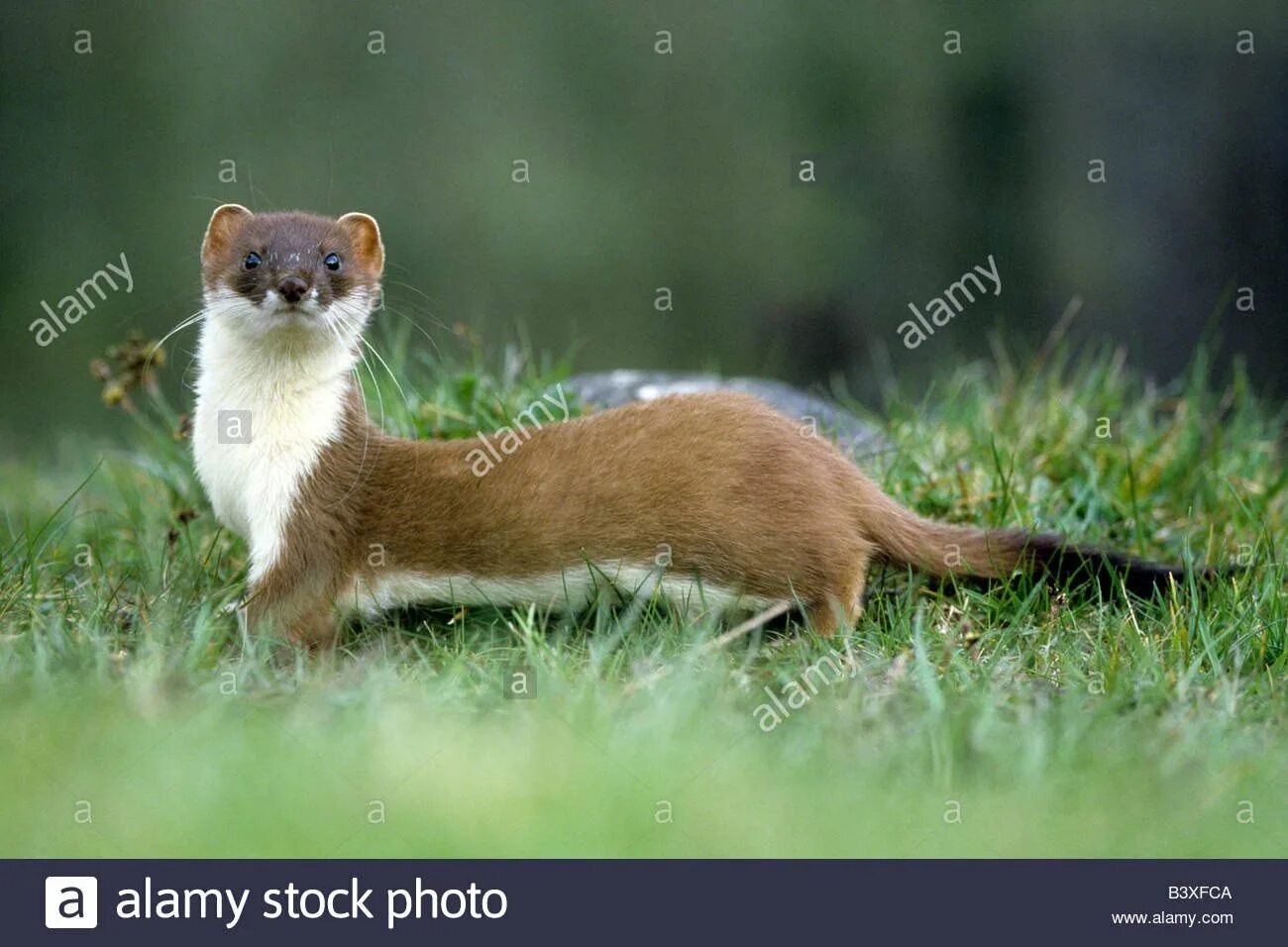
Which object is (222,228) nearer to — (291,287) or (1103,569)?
(291,287)

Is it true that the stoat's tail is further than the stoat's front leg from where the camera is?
Yes

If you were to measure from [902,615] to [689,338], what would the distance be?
27.2 feet

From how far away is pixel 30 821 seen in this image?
3.80 meters

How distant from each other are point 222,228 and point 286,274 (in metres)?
0.40

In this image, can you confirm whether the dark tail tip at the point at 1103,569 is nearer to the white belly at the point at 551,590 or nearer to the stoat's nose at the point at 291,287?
the white belly at the point at 551,590

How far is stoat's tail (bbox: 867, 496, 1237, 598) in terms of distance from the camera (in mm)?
5344

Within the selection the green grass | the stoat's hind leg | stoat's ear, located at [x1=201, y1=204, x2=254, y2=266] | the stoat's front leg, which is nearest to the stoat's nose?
stoat's ear, located at [x1=201, y1=204, x2=254, y2=266]

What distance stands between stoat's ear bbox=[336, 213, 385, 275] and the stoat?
0.06m

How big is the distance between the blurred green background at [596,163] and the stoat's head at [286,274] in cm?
716

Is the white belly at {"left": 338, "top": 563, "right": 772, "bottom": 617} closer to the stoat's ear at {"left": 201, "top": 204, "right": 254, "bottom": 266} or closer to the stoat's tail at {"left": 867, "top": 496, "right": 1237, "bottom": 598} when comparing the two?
the stoat's tail at {"left": 867, "top": 496, "right": 1237, "bottom": 598}

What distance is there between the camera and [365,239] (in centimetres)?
534

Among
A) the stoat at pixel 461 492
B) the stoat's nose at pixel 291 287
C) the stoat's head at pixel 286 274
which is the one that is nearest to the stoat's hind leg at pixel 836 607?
the stoat at pixel 461 492

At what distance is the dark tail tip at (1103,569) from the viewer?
5.37 metres

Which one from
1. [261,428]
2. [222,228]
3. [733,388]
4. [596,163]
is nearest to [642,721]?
[261,428]
